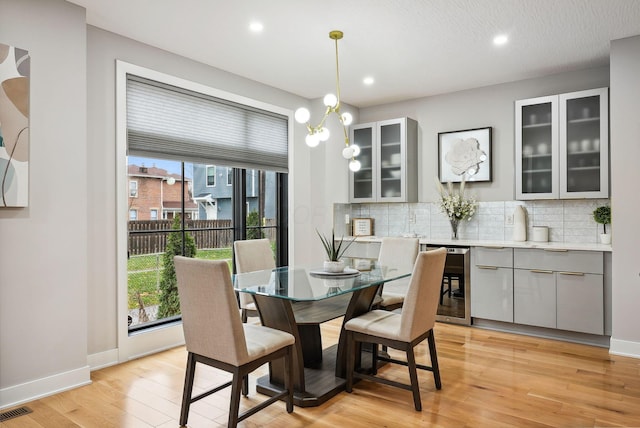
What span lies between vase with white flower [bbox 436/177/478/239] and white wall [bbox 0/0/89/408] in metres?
3.80

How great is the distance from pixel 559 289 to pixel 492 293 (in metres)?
0.63

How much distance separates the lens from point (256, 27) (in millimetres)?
3400

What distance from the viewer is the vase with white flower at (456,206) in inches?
199

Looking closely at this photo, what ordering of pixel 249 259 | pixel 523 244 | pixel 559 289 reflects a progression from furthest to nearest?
pixel 523 244
pixel 559 289
pixel 249 259

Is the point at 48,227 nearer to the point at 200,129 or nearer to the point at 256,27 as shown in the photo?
the point at 200,129

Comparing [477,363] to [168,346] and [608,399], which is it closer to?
[608,399]

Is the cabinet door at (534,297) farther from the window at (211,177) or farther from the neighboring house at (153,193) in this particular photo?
the neighboring house at (153,193)

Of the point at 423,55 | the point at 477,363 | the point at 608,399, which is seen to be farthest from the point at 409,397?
the point at 423,55

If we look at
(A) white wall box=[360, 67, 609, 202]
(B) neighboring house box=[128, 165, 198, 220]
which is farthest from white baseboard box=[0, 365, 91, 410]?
(A) white wall box=[360, 67, 609, 202]

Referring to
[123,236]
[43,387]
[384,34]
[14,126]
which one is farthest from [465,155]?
[43,387]

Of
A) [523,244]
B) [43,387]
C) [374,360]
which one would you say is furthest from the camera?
[523,244]

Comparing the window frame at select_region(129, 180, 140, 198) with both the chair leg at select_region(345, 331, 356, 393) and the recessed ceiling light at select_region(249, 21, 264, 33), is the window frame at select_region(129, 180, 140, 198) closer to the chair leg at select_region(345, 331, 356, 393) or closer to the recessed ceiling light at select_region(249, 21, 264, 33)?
the recessed ceiling light at select_region(249, 21, 264, 33)

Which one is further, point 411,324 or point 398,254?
point 398,254

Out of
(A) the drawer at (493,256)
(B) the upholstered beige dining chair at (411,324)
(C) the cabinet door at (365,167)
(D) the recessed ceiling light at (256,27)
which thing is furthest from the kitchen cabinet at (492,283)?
(D) the recessed ceiling light at (256,27)
